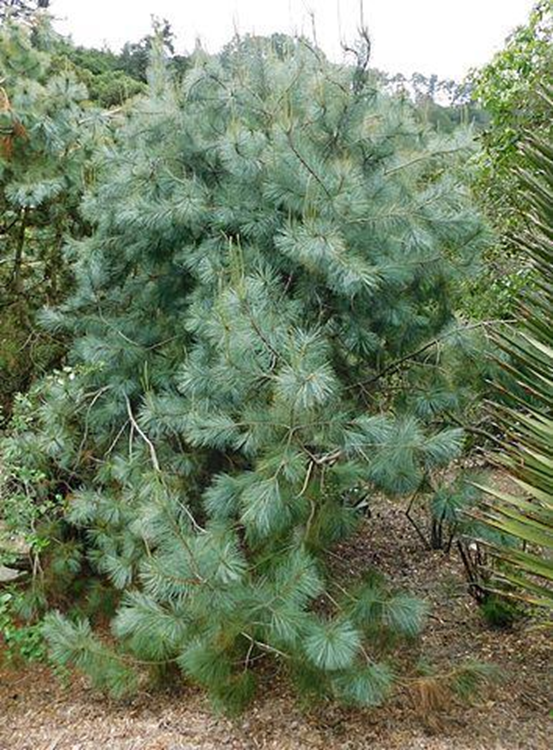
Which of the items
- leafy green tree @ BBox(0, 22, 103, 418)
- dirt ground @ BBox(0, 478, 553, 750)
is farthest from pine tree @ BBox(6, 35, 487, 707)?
leafy green tree @ BBox(0, 22, 103, 418)

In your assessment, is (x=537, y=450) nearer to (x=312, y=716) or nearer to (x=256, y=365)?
(x=256, y=365)

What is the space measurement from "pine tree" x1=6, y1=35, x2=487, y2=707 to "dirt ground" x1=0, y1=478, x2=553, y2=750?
0.23 m

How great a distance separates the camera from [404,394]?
10.5 ft

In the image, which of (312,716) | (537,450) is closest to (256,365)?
(537,450)

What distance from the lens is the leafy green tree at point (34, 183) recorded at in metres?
4.15

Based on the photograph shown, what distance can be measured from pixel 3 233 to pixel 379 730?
3910 mm

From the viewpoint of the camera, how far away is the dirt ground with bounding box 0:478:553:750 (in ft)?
8.66

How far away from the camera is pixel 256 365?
7.63ft

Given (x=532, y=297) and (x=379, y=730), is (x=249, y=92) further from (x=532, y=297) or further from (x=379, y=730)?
(x=379, y=730)

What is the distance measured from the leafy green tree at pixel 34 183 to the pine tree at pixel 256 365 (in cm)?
75

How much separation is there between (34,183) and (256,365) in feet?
8.40

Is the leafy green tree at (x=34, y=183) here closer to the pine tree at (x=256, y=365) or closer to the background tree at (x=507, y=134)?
the pine tree at (x=256, y=365)

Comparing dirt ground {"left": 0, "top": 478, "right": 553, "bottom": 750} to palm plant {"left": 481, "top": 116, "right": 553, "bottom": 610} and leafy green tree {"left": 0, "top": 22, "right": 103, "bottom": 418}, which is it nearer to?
palm plant {"left": 481, "top": 116, "right": 553, "bottom": 610}

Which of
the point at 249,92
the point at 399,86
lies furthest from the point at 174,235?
the point at 399,86
